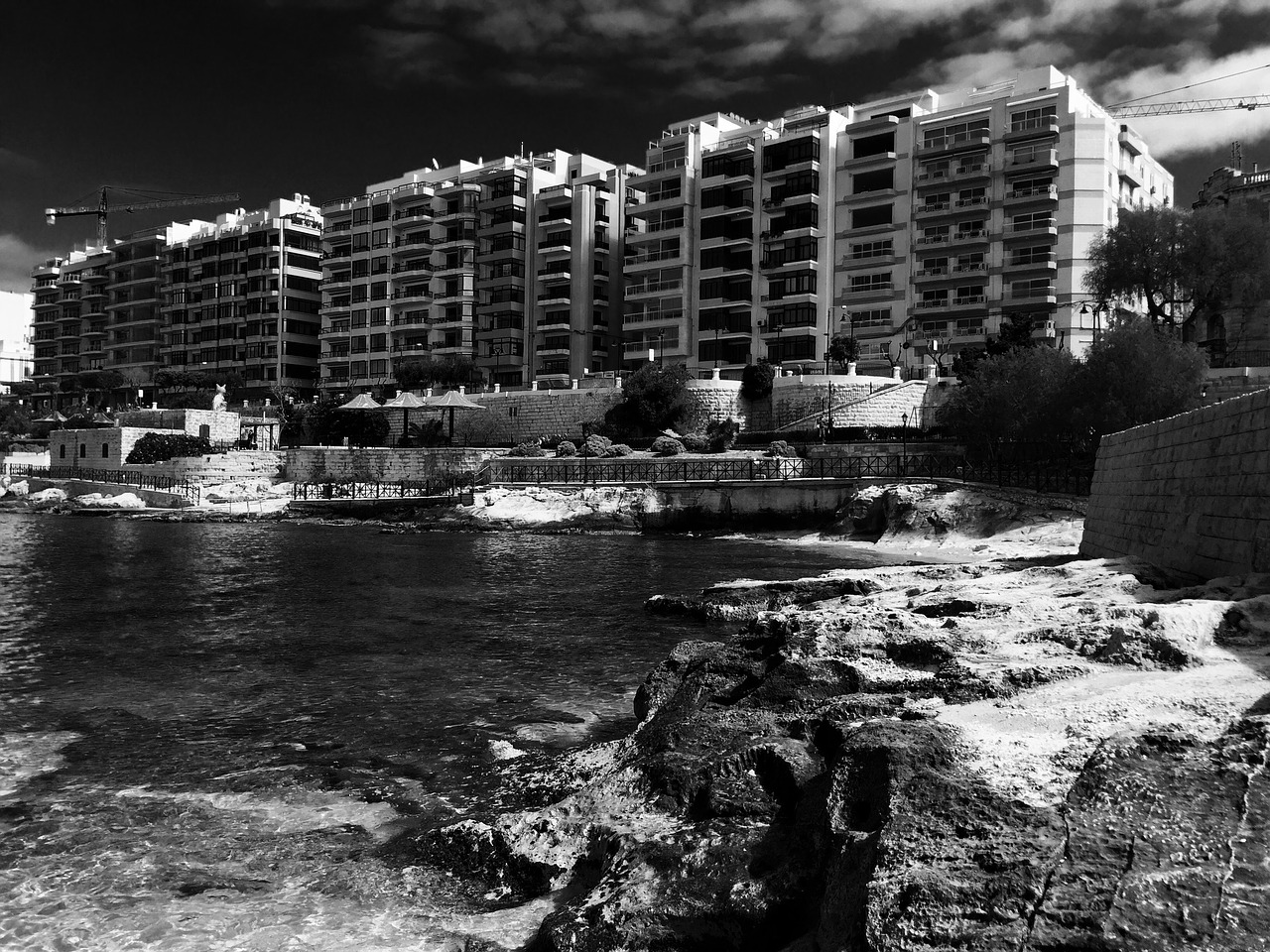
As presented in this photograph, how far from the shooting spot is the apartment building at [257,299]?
321 feet

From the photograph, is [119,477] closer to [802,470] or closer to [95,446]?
[95,446]

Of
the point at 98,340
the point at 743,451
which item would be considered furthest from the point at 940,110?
the point at 98,340

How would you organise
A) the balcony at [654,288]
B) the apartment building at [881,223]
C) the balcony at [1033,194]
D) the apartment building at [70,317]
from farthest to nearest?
the apartment building at [70,317]
the balcony at [654,288]
the apartment building at [881,223]
the balcony at [1033,194]

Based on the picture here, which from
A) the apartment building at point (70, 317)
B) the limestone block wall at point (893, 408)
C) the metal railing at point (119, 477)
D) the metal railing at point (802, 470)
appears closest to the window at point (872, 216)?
the limestone block wall at point (893, 408)

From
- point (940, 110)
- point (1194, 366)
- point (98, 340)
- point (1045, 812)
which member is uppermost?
point (940, 110)

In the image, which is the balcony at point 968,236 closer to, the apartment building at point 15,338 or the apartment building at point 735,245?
the apartment building at point 735,245

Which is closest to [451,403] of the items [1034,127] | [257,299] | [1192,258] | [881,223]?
[881,223]

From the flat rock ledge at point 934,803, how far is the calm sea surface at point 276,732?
0.98 metres

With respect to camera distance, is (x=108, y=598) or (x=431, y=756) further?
(x=108, y=598)

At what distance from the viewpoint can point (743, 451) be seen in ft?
162

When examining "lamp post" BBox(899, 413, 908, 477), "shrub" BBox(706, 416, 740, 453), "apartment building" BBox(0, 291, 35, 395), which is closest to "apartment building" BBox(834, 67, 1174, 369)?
"lamp post" BBox(899, 413, 908, 477)

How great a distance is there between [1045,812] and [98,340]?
444ft

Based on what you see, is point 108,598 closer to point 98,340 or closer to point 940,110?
point 940,110

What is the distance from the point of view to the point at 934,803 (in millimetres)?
5156
